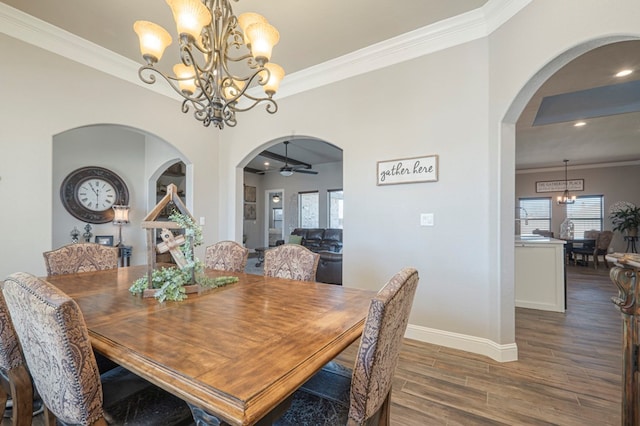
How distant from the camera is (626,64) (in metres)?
2.75

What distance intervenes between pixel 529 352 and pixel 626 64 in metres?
2.95

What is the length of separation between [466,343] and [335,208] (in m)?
6.54

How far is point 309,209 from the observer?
9.33m

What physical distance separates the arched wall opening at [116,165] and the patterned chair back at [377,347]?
371 cm

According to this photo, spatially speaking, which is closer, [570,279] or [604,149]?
[570,279]

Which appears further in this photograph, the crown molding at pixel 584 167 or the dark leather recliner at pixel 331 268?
the crown molding at pixel 584 167

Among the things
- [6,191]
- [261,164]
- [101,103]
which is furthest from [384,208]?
[261,164]

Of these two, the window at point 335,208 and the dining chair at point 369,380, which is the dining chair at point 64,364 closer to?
the dining chair at point 369,380

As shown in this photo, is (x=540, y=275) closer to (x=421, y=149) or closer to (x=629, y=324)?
(x=421, y=149)

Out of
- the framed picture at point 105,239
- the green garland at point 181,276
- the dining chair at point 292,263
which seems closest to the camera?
the green garland at point 181,276

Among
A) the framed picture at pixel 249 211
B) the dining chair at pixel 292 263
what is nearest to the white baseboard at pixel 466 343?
the dining chair at pixel 292 263

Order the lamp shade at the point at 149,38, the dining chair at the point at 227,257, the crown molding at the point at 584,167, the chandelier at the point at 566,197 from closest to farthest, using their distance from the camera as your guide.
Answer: the lamp shade at the point at 149,38
the dining chair at the point at 227,257
the crown molding at the point at 584,167
the chandelier at the point at 566,197

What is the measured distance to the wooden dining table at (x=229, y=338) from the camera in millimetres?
730

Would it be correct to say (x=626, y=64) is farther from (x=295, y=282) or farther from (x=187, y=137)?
(x=187, y=137)
